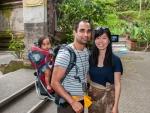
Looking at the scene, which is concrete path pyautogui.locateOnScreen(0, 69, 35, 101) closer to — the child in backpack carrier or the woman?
the child in backpack carrier

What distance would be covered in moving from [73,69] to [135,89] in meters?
5.58

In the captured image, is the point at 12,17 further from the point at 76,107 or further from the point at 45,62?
the point at 76,107

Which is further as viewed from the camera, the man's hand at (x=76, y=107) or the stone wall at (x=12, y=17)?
the stone wall at (x=12, y=17)

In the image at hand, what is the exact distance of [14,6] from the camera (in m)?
14.7

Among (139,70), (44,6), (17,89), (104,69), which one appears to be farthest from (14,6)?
(104,69)

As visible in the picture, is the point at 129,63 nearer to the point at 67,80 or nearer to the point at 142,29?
the point at 142,29

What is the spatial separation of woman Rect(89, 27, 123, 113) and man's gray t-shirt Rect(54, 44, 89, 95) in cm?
16

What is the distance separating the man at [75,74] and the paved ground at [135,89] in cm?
342

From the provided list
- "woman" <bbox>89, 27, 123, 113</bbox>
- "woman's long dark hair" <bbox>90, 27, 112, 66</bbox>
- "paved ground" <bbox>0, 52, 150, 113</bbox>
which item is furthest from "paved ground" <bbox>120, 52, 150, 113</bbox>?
"woman's long dark hair" <bbox>90, 27, 112, 66</bbox>

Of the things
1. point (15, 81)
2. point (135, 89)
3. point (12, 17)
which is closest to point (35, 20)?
point (15, 81)

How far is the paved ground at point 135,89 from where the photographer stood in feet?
22.5

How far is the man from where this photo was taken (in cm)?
317

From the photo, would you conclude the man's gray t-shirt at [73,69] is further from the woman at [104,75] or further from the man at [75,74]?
the woman at [104,75]

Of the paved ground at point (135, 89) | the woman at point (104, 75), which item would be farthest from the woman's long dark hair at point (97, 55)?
the paved ground at point (135, 89)
